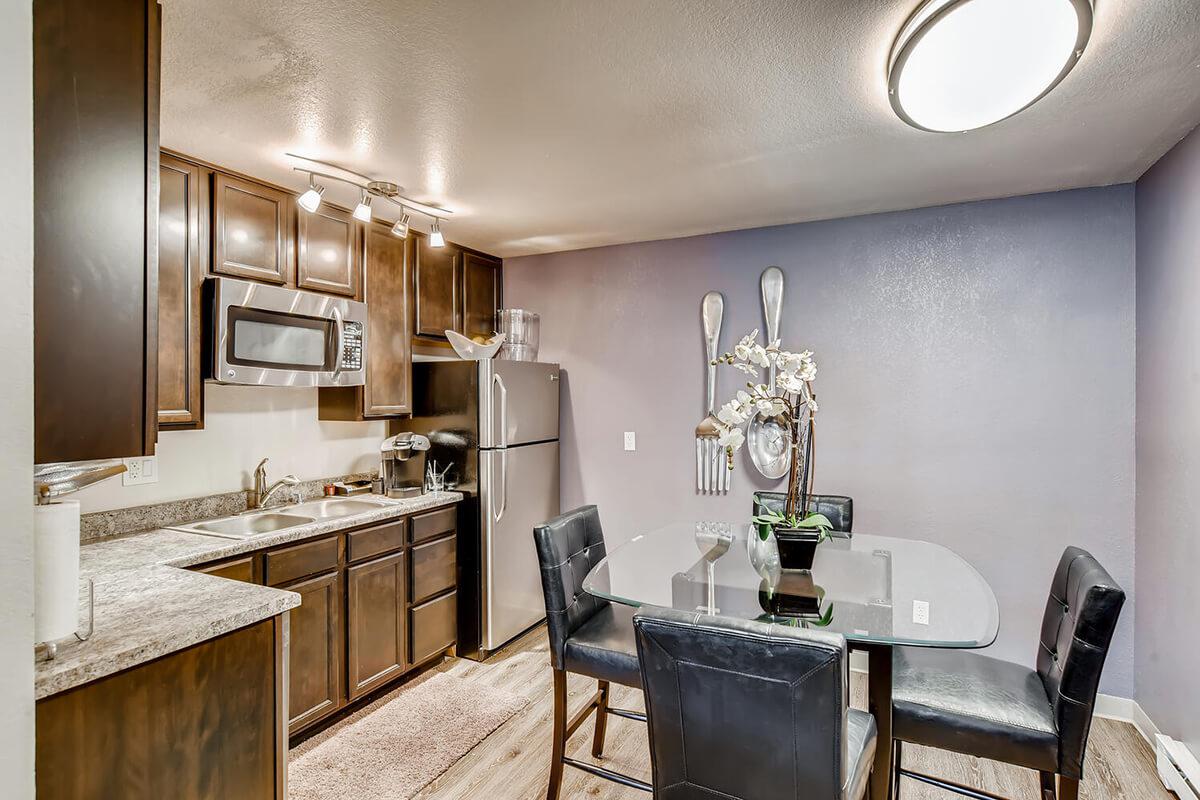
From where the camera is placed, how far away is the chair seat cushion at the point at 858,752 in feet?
4.77

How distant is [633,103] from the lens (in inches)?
77.1

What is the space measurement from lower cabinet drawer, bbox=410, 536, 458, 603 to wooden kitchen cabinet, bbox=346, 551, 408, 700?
7 centimetres

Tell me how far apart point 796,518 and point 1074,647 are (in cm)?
80

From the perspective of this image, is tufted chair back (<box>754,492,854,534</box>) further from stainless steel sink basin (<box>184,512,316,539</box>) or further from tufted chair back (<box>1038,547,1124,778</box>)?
stainless steel sink basin (<box>184,512,316,539</box>)

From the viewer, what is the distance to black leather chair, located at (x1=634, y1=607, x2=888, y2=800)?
1240mm

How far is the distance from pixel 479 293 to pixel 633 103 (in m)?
2.21

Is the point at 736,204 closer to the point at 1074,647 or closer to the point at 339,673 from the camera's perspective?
the point at 1074,647

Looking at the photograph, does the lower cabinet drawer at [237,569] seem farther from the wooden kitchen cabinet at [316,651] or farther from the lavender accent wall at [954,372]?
the lavender accent wall at [954,372]

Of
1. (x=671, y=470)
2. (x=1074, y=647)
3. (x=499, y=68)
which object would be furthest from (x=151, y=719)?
(x=671, y=470)

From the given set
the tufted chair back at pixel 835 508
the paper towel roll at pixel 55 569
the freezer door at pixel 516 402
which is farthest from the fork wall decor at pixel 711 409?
the paper towel roll at pixel 55 569

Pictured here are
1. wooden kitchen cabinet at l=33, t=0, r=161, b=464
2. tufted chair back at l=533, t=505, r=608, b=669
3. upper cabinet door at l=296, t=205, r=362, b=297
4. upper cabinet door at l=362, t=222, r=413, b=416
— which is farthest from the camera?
upper cabinet door at l=362, t=222, r=413, b=416

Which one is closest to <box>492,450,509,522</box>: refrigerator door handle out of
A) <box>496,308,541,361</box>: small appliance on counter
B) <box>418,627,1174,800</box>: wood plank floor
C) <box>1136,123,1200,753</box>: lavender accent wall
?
<box>496,308,541,361</box>: small appliance on counter

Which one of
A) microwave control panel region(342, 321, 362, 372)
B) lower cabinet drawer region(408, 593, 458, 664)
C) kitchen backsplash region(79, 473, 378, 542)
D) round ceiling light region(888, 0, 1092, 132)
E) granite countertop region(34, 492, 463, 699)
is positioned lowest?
lower cabinet drawer region(408, 593, 458, 664)

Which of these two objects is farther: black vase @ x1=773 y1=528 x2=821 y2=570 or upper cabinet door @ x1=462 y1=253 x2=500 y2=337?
upper cabinet door @ x1=462 y1=253 x2=500 y2=337
